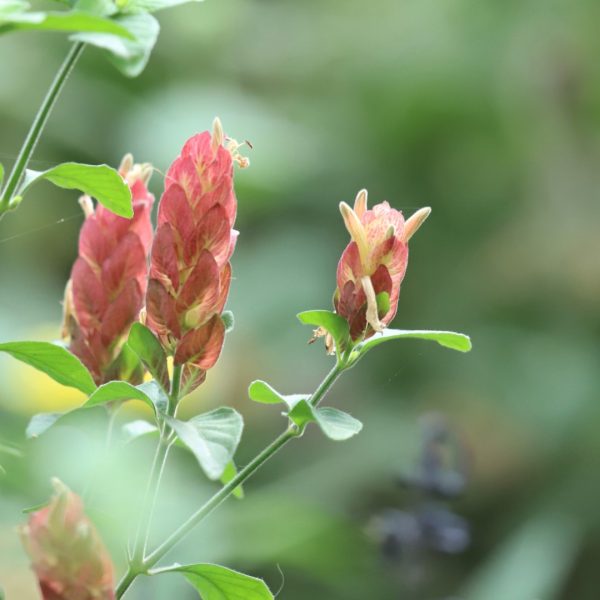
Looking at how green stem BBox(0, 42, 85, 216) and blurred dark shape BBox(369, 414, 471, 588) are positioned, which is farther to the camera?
blurred dark shape BBox(369, 414, 471, 588)

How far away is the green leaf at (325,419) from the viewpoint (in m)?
0.35

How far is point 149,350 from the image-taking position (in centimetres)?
37

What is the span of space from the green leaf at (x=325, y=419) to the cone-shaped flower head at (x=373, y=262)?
3 cm

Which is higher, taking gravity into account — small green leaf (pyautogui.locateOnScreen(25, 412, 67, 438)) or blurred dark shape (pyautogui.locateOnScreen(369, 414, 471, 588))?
small green leaf (pyautogui.locateOnScreen(25, 412, 67, 438))

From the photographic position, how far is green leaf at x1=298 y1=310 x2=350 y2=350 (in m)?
0.38

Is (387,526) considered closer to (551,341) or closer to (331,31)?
(551,341)

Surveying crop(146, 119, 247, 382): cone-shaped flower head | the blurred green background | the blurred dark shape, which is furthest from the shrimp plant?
the blurred green background

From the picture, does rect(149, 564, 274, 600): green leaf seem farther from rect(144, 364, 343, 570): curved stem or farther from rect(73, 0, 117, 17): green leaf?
rect(73, 0, 117, 17): green leaf

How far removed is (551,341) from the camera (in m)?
2.53

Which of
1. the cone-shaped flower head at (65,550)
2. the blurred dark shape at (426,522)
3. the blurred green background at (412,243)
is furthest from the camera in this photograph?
the blurred green background at (412,243)

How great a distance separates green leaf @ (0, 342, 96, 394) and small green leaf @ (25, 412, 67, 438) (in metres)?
0.01

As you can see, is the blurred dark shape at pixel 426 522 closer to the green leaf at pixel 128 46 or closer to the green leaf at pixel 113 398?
the green leaf at pixel 113 398

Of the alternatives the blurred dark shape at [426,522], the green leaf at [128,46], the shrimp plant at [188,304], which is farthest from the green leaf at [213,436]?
the blurred dark shape at [426,522]

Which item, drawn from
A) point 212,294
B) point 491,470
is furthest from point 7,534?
point 491,470
